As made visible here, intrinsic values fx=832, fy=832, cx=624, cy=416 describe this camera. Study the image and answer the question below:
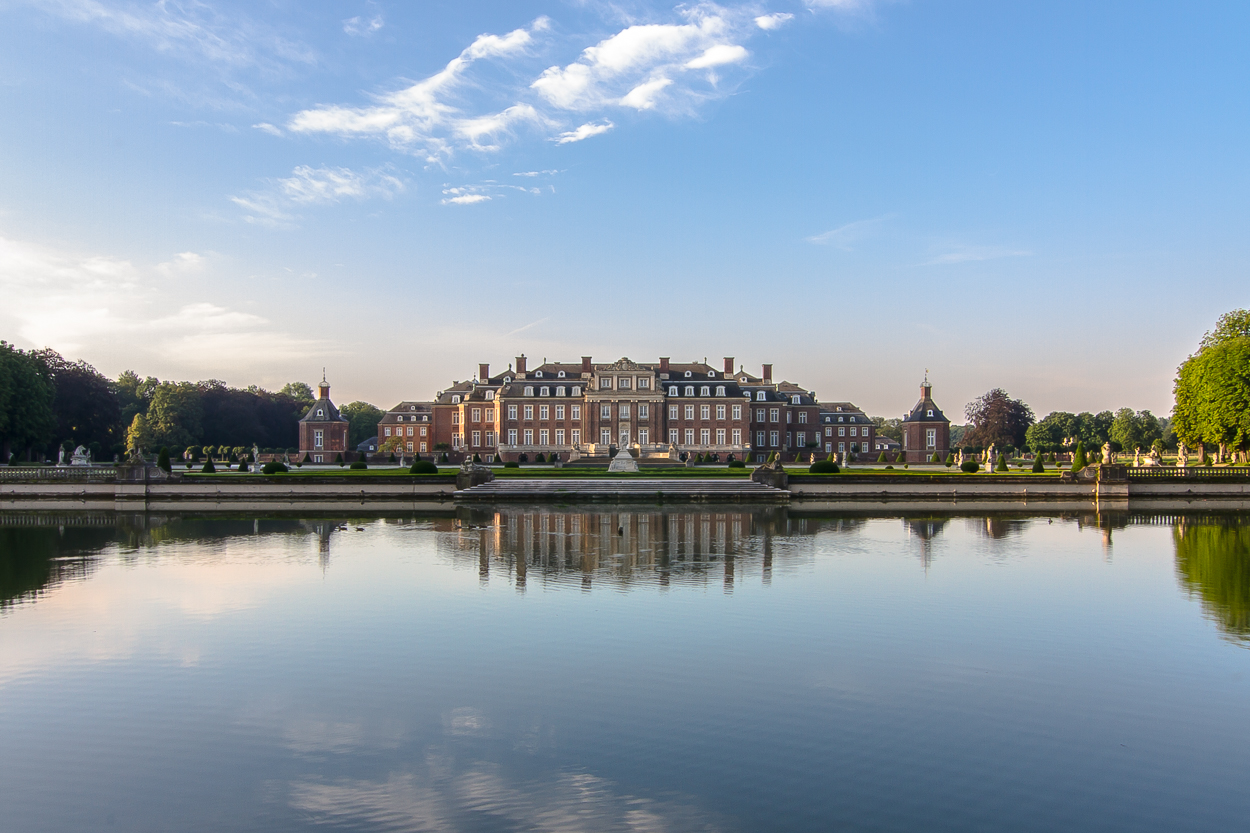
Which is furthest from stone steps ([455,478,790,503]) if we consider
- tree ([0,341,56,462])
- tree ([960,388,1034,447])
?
tree ([960,388,1034,447])

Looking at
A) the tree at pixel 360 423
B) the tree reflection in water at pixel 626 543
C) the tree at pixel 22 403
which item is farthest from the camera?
the tree at pixel 360 423

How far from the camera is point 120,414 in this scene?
204 feet

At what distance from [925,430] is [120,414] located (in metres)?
61.3

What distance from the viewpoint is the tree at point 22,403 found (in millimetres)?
42344

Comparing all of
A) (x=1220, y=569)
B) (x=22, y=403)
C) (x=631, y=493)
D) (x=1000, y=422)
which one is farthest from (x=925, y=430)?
(x=22, y=403)

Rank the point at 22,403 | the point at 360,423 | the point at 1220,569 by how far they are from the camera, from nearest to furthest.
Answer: the point at 1220,569, the point at 22,403, the point at 360,423

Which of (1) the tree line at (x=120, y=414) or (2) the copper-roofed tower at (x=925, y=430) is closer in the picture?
(1) the tree line at (x=120, y=414)

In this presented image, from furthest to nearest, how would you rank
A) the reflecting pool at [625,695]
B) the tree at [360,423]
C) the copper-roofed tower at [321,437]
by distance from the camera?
the tree at [360,423]
the copper-roofed tower at [321,437]
the reflecting pool at [625,695]

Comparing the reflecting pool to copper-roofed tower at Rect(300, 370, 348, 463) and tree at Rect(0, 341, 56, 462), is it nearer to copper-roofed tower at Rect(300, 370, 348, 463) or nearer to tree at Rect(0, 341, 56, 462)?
tree at Rect(0, 341, 56, 462)

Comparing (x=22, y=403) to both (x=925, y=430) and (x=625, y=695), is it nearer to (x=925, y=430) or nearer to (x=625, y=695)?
(x=625, y=695)

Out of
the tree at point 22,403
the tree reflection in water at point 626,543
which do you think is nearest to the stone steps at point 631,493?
the tree reflection in water at point 626,543

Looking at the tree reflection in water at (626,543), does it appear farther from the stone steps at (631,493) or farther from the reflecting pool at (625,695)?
the stone steps at (631,493)

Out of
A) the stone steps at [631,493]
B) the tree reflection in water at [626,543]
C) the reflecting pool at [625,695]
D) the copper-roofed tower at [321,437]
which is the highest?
the copper-roofed tower at [321,437]

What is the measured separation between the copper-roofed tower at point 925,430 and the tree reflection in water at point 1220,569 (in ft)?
133
